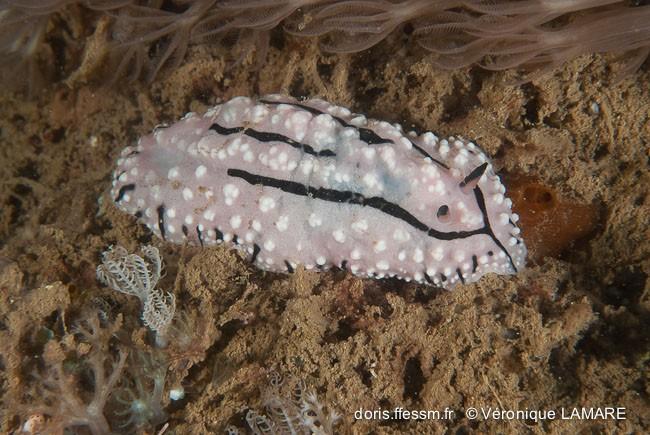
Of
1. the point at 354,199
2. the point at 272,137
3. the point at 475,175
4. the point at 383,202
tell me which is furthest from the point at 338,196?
the point at 475,175

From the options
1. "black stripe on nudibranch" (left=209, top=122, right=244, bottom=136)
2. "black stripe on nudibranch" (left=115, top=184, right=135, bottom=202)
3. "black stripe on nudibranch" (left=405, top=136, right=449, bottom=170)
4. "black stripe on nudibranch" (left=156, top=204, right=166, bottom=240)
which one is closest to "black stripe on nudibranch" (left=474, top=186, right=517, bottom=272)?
"black stripe on nudibranch" (left=405, top=136, right=449, bottom=170)

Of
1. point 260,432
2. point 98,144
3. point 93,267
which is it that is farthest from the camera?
point 98,144

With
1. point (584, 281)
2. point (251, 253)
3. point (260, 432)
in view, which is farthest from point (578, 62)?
point (260, 432)

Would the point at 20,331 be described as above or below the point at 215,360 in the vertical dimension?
above

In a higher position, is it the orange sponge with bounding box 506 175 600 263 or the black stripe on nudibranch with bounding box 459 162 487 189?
the black stripe on nudibranch with bounding box 459 162 487 189

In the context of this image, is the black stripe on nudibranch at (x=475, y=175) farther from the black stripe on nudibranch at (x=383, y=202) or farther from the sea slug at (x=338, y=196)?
the black stripe on nudibranch at (x=383, y=202)

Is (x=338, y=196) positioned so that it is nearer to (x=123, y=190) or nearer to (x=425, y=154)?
(x=425, y=154)

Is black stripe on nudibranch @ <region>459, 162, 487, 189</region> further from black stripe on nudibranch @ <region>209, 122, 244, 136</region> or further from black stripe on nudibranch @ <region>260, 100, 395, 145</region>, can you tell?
black stripe on nudibranch @ <region>209, 122, 244, 136</region>

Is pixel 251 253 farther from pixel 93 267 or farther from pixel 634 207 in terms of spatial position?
pixel 634 207
